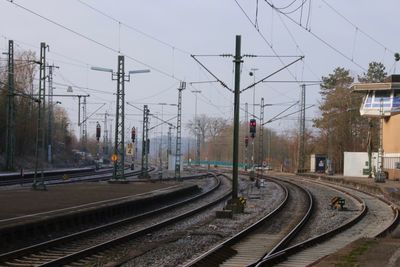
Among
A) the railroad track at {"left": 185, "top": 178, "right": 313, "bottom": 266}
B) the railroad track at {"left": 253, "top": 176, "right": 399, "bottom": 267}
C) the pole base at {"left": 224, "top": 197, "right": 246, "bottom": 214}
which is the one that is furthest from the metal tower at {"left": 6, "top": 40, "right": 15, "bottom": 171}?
the railroad track at {"left": 253, "top": 176, "right": 399, "bottom": 267}

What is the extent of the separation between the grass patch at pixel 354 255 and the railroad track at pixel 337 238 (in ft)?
3.09

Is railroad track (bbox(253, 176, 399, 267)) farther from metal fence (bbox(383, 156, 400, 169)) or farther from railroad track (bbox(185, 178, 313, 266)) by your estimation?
metal fence (bbox(383, 156, 400, 169))

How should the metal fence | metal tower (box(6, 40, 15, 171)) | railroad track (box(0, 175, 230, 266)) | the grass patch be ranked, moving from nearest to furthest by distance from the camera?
1. the grass patch
2. railroad track (box(0, 175, 230, 266))
3. metal tower (box(6, 40, 15, 171))
4. the metal fence

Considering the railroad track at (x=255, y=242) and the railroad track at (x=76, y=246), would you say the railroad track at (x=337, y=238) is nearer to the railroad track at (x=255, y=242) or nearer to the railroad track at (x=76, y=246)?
the railroad track at (x=255, y=242)

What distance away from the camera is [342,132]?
92.9 metres

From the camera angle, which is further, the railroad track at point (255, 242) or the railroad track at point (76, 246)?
the railroad track at point (255, 242)

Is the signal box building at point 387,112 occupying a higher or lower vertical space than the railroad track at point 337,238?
→ higher

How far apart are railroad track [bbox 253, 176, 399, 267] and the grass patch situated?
94 centimetres

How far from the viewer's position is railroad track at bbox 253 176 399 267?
45.8 ft

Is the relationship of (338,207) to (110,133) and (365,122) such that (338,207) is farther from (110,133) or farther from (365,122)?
(110,133)

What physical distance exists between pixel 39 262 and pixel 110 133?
4516 inches

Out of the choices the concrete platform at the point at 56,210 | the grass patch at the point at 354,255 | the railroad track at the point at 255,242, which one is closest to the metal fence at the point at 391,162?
the concrete platform at the point at 56,210

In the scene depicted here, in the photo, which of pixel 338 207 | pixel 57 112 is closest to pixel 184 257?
pixel 338 207

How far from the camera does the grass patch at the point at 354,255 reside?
11705mm
